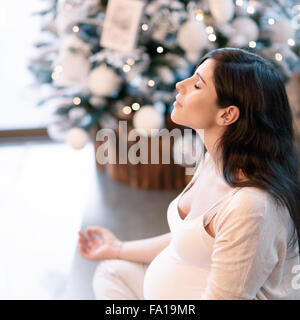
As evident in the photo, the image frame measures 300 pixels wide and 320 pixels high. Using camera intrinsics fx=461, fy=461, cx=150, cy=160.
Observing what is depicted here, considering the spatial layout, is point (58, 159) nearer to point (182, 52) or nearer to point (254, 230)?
point (182, 52)

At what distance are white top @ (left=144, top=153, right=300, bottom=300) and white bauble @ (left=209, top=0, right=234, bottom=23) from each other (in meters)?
1.06

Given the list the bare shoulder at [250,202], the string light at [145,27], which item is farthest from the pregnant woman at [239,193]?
the string light at [145,27]

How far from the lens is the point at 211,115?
1.09 m

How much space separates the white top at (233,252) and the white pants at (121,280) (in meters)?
0.27

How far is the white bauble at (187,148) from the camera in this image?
88.2 inches

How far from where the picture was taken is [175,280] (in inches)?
47.8

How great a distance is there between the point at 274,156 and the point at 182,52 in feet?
3.97

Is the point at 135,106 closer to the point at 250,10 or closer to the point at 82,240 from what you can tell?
the point at 250,10

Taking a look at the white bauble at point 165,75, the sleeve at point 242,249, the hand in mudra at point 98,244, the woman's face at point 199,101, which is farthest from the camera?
the white bauble at point 165,75

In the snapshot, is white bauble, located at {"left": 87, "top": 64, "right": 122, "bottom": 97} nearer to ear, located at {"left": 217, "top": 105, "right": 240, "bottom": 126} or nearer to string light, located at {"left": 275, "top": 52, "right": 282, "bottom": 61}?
string light, located at {"left": 275, "top": 52, "right": 282, "bottom": 61}

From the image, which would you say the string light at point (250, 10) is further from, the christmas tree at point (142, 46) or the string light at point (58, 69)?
the string light at point (58, 69)

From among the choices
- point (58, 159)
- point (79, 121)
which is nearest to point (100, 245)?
point (79, 121)

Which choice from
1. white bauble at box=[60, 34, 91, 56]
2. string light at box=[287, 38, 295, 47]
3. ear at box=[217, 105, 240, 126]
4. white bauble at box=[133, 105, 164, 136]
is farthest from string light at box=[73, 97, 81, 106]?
ear at box=[217, 105, 240, 126]

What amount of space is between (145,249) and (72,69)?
1.08 meters
